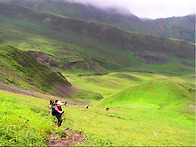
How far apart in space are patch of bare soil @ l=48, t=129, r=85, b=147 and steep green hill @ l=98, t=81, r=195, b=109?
49098 millimetres

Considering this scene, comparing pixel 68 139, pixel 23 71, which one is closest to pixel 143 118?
pixel 68 139

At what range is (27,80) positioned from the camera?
229 feet

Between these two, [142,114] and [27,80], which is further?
[27,80]

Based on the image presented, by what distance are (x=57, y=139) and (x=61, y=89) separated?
247 feet

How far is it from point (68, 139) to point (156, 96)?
194 feet

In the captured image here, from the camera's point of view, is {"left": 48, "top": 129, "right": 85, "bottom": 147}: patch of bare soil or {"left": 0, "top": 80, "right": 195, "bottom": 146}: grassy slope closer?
{"left": 0, "top": 80, "right": 195, "bottom": 146}: grassy slope

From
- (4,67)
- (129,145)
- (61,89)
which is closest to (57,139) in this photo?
(129,145)

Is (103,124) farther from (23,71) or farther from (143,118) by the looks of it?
(23,71)

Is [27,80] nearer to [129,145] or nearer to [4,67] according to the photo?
[4,67]

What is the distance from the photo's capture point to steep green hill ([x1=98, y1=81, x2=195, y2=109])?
211 ft

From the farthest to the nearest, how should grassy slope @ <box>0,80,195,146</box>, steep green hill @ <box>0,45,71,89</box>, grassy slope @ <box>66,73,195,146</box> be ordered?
steep green hill @ <box>0,45,71,89</box>, grassy slope @ <box>66,73,195,146</box>, grassy slope @ <box>0,80,195,146</box>

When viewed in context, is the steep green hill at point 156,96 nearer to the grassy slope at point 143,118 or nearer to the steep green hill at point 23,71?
the grassy slope at point 143,118

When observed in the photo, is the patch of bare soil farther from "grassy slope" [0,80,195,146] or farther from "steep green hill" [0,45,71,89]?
"steep green hill" [0,45,71,89]

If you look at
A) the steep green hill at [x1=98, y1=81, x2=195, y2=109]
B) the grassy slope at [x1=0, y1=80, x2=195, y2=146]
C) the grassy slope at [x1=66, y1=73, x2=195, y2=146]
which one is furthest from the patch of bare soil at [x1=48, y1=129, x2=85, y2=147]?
the steep green hill at [x1=98, y1=81, x2=195, y2=109]
